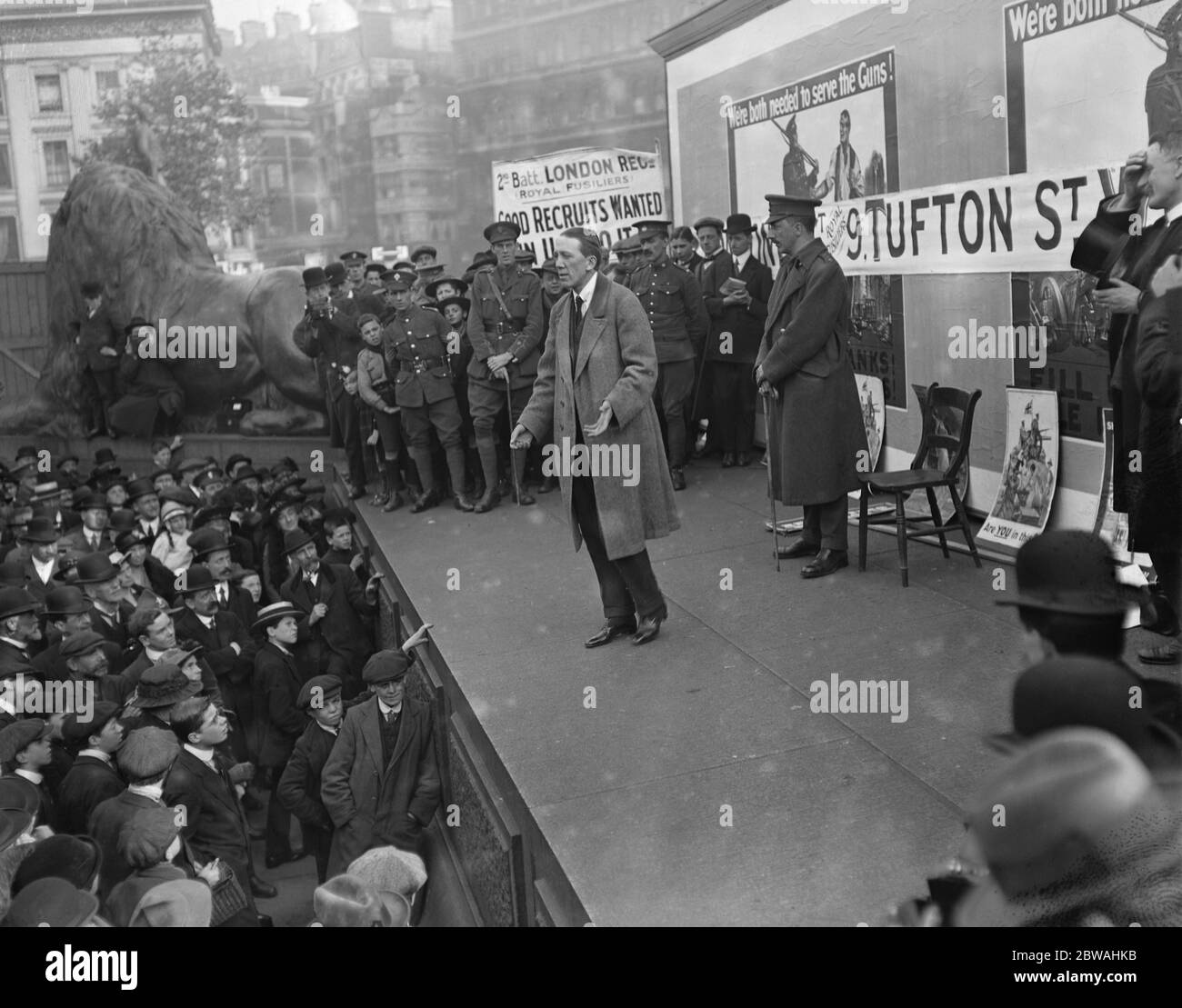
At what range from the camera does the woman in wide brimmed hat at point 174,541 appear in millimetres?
9391

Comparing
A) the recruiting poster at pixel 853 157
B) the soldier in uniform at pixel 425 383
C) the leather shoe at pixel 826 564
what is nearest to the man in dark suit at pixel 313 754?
the leather shoe at pixel 826 564

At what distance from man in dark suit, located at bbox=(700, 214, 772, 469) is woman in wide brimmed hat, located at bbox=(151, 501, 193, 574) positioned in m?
4.29

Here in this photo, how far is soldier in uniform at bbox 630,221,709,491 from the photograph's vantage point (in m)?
9.84

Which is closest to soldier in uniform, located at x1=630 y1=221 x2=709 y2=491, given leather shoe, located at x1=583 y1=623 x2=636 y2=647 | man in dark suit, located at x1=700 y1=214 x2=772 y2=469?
man in dark suit, located at x1=700 y1=214 x2=772 y2=469

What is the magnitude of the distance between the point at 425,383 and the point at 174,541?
2.22 meters

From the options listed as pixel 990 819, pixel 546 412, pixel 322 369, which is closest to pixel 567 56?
pixel 322 369

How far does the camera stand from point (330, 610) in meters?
8.45

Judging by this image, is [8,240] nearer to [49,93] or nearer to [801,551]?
[49,93]

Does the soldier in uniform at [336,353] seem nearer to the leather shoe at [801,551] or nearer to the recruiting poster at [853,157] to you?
the recruiting poster at [853,157]

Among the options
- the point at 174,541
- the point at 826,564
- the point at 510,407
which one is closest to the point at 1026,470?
the point at 826,564

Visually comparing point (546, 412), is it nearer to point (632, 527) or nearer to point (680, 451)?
point (632, 527)

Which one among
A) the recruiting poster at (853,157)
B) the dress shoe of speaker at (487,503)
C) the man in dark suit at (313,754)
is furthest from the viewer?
the dress shoe of speaker at (487,503)

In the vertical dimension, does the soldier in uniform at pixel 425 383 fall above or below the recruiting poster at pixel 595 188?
below

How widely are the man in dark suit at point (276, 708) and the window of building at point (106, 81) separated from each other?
3179 cm
